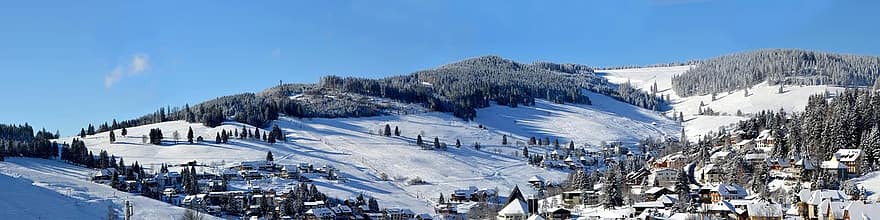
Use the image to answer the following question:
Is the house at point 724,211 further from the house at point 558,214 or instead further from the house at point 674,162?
the house at point 674,162

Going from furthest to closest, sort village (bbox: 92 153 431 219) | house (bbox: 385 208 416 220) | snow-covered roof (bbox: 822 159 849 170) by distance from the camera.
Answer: house (bbox: 385 208 416 220) → village (bbox: 92 153 431 219) → snow-covered roof (bbox: 822 159 849 170)

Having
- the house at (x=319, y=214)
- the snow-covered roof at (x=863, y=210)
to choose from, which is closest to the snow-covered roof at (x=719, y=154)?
the house at (x=319, y=214)

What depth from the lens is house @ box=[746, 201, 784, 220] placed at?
211 ft

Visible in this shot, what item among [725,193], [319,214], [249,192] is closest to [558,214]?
[725,193]

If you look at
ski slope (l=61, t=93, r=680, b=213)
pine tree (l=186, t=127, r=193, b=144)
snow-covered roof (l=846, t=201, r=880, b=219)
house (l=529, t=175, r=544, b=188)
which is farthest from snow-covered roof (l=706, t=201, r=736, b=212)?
pine tree (l=186, t=127, r=193, b=144)

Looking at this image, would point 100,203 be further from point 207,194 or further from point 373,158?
point 373,158

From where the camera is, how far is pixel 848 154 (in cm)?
8031

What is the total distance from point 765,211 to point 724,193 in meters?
13.2

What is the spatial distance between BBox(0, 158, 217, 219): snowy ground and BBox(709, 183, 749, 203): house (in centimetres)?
4920

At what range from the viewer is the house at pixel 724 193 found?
77.4m

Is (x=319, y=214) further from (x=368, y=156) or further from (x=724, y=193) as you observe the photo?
(x=368, y=156)

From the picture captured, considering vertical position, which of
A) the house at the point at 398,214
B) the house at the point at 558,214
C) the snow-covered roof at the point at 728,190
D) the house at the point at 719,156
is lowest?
the house at the point at 398,214

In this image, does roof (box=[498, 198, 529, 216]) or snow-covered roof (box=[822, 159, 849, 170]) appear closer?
snow-covered roof (box=[822, 159, 849, 170])

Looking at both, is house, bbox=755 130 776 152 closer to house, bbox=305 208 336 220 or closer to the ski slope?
the ski slope
